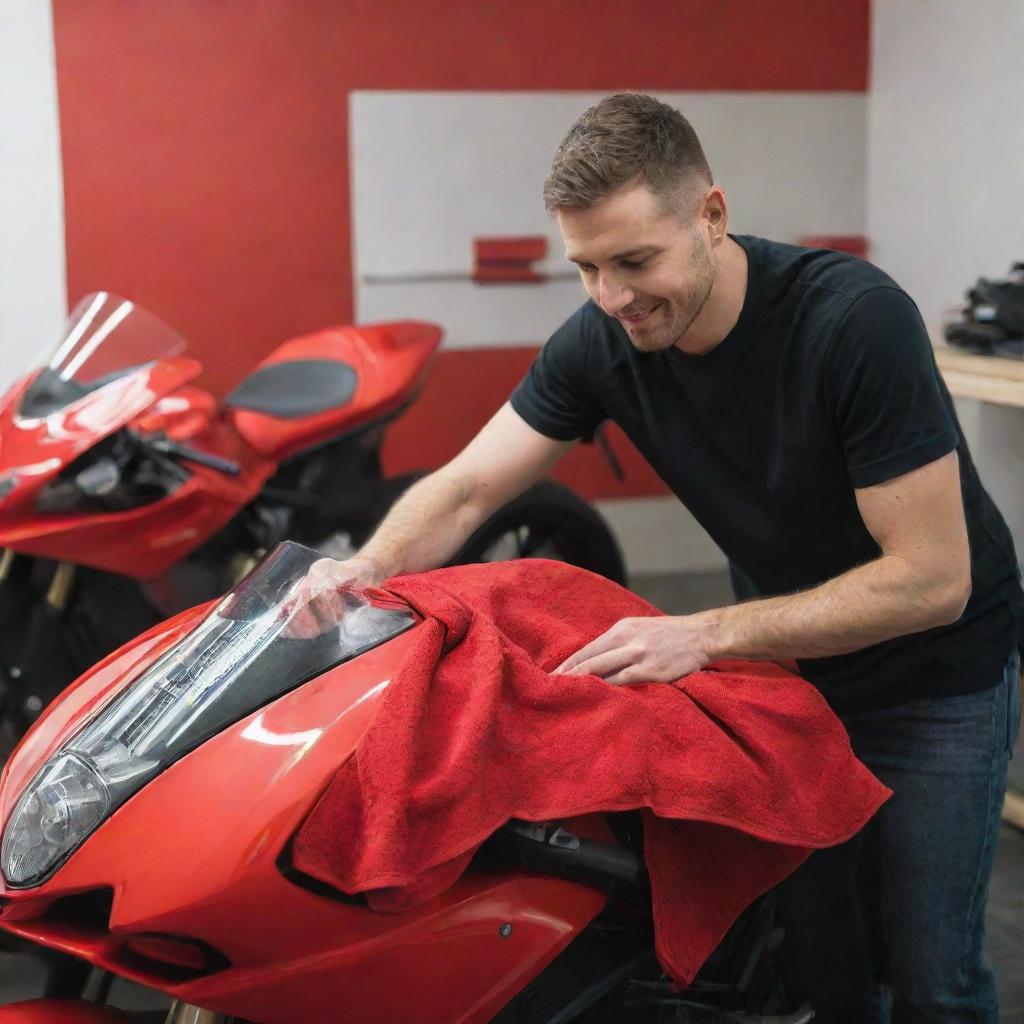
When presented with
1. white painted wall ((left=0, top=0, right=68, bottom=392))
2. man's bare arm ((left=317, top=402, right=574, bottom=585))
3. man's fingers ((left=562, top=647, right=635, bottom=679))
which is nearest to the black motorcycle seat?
white painted wall ((left=0, top=0, right=68, bottom=392))

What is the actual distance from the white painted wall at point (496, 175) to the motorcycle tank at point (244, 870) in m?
3.53

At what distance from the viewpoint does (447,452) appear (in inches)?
190

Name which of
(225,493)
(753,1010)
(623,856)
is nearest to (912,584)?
(623,856)

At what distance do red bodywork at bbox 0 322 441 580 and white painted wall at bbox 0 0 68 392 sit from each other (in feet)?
4.96

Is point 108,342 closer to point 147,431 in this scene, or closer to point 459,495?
point 147,431

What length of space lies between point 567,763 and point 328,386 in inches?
85.8

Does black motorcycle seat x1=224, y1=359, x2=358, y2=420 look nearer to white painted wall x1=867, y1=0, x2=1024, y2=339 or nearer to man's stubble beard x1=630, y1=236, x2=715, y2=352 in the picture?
white painted wall x1=867, y1=0, x2=1024, y2=339

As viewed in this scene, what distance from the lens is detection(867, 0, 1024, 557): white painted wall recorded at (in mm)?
4090

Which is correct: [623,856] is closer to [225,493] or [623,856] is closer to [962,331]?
[225,493]

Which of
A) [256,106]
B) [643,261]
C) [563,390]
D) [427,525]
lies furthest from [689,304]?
[256,106]

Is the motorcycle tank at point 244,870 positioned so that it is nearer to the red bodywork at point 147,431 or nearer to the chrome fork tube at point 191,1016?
the chrome fork tube at point 191,1016

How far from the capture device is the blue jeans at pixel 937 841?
→ 1.58 metres

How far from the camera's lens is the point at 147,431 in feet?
9.32

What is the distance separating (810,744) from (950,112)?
355 centimetres
